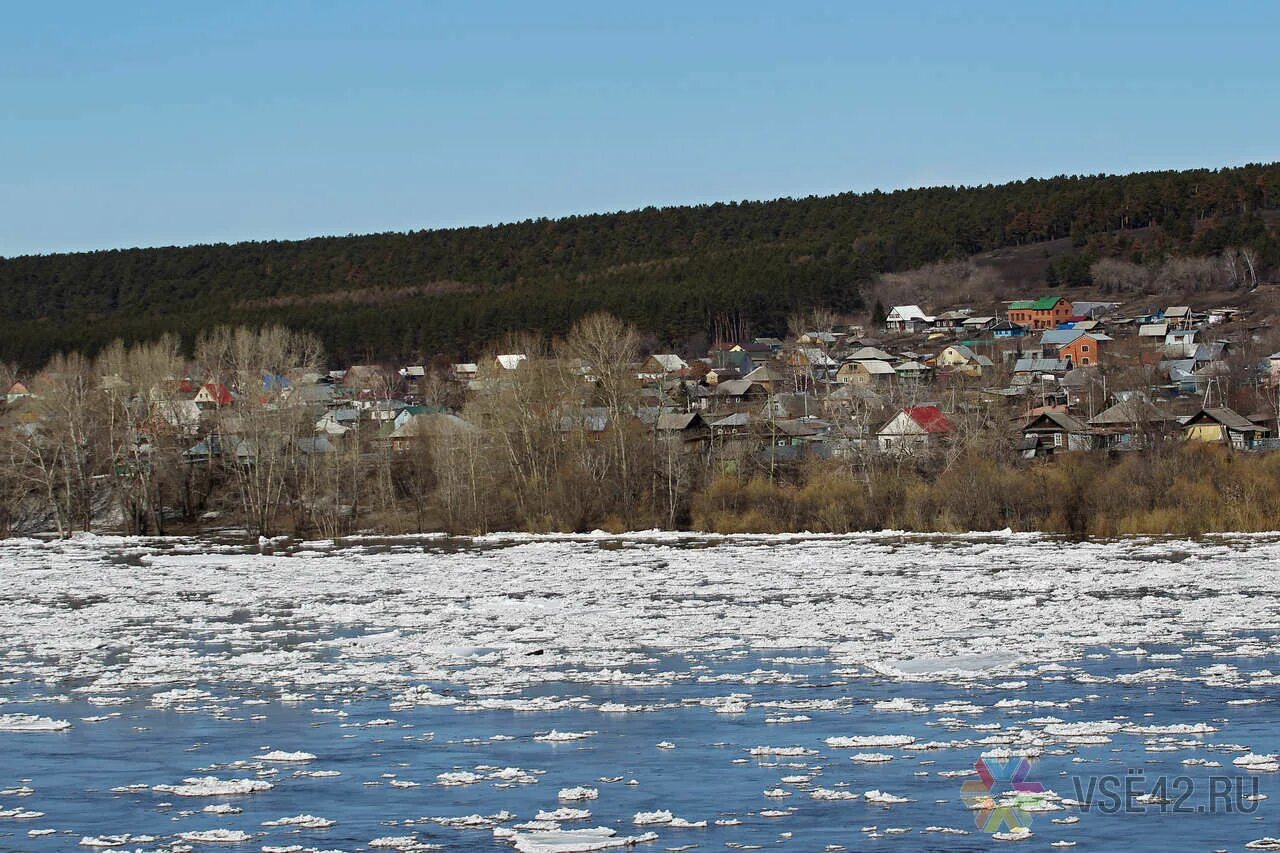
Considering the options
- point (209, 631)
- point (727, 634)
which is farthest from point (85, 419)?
point (727, 634)

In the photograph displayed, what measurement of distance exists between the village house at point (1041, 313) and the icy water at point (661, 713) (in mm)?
89888

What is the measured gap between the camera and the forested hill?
390ft

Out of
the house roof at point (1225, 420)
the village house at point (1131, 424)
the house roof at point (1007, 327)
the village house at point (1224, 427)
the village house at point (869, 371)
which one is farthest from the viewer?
the house roof at point (1007, 327)

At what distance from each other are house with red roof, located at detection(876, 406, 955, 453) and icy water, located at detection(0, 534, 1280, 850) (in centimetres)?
1894

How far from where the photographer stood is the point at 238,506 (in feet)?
176

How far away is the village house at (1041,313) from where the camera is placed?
117m

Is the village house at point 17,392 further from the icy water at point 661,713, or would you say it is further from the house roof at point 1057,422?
the house roof at point 1057,422

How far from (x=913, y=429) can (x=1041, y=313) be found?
67.5m

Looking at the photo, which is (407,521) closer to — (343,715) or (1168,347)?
(343,715)

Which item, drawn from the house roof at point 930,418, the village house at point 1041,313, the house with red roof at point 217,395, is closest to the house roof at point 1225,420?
the house roof at point 930,418

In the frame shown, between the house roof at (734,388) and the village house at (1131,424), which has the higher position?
the house roof at (734,388)

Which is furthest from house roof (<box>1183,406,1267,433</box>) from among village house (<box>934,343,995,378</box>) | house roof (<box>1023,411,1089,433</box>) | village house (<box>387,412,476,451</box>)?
village house (<box>934,343,995,378</box>)

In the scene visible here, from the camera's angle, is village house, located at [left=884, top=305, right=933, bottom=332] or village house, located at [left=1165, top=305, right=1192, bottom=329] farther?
village house, located at [left=884, top=305, right=933, bottom=332]

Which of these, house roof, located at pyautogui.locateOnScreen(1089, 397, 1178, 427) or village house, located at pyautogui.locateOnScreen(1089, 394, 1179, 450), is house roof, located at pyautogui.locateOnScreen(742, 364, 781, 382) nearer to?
house roof, located at pyautogui.locateOnScreen(1089, 397, 1178, 427)
